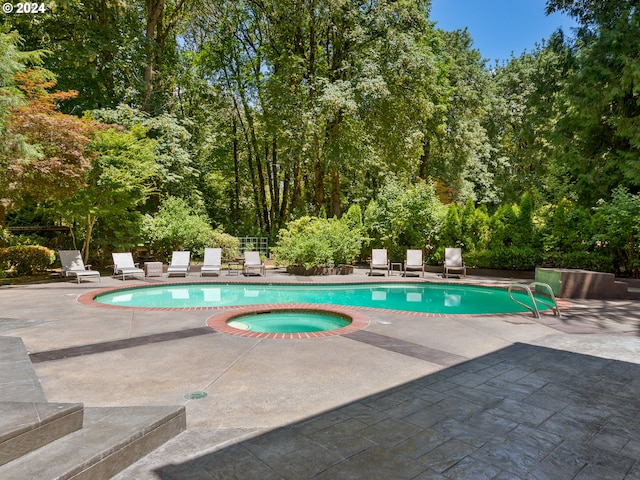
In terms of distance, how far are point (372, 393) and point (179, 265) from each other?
11.2 meters

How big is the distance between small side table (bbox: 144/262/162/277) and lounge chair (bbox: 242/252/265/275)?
9.29 ft

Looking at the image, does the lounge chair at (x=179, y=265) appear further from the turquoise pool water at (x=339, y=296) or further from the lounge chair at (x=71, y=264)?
the lounge chair at (x=71, y=264)

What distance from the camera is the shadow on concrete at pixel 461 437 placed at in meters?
2.30

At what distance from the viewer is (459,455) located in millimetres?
2469

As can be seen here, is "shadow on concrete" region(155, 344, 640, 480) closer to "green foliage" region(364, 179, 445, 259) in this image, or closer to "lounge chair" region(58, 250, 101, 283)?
"lounge chair" region(58, 250, 101, 283)

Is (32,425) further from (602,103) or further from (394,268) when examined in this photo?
(602,103)

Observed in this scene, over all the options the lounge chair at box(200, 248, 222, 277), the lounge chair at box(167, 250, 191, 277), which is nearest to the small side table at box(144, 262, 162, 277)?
the lounge chair at box(167, 250, 191, 277)

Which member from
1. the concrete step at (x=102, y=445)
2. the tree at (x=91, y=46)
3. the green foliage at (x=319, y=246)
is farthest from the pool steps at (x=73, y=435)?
the tree at (x=91, y=46)

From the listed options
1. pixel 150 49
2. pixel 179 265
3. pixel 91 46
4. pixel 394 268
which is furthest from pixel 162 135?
pixel 394 268

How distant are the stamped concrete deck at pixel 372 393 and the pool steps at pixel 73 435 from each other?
124 mm

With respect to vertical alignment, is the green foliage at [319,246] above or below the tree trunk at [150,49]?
below

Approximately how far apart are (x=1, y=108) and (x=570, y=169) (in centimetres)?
1907

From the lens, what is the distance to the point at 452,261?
13836 millimetres

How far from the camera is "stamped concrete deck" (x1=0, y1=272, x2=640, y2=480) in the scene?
240cm
